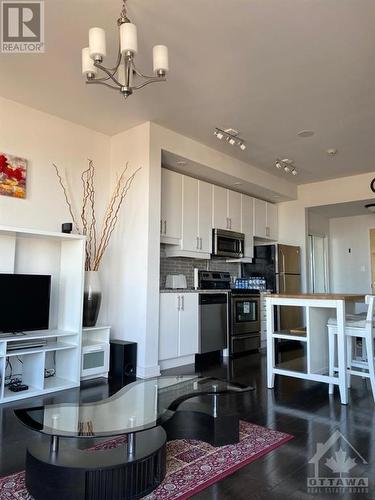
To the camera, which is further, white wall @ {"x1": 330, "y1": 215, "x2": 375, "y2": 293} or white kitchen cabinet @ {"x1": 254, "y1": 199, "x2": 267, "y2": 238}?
white wall @ {"x1": 330, "y1": 215, "x2": 375, "y2": 293}

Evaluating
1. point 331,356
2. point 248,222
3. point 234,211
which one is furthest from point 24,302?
point 248,222

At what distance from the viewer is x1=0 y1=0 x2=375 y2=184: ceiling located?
8.45 feet

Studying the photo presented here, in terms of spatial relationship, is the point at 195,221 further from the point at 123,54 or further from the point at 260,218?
the point at 123,54

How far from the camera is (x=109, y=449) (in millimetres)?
1956

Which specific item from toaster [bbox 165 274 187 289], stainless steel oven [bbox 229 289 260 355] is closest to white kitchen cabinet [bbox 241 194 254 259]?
stainless steel oven [bbox 229 289 260 355]

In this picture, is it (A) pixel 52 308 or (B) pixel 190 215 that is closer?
(A) pixel 52 308

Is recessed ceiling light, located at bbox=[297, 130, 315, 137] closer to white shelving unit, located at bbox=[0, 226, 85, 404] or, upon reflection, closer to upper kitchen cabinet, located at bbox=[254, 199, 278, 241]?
upper kitchen cabinet, located at bbox=[254, 199, 278, 241]

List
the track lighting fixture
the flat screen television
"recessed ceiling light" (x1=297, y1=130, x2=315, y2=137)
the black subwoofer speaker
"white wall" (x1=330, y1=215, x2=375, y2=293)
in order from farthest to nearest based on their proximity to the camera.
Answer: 1. "white wall" (x1=330, y1=215, x2=375, y2=293)
2. "recessed ceiling light" (x1=297, y1=130, x2=315, y2=137)
3. the track lighting fixture
4. the black subwoofer speaker
5. the flat screen television

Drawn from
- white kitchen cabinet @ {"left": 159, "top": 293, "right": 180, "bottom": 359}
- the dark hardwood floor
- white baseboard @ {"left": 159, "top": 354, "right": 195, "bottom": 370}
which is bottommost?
the dark hardwood floor

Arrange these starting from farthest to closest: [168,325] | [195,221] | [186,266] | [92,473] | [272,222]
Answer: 1. [272,222]
2. [186,266]
3. [195,221]
4. [168,325]
5. [92,473]

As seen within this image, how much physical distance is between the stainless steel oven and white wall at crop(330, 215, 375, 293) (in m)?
3.14

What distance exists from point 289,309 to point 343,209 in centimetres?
229

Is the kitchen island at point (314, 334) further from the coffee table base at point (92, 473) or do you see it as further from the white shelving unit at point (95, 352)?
the coffee table base at point (92, 473)

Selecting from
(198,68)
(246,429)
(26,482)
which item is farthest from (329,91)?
(26,482)
